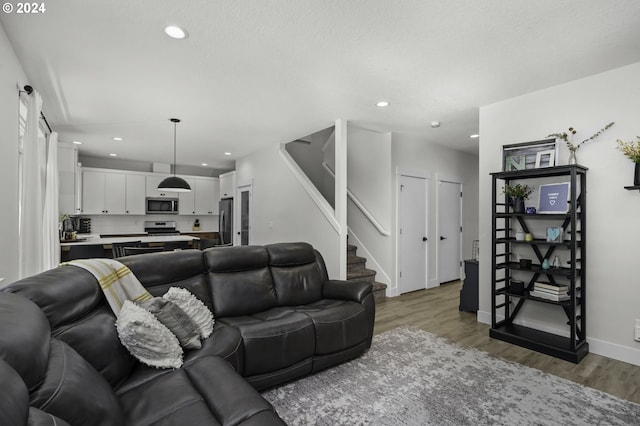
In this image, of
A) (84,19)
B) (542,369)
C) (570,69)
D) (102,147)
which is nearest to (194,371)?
(84,19)

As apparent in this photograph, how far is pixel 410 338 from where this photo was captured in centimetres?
319

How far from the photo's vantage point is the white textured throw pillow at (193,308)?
2.06 meters

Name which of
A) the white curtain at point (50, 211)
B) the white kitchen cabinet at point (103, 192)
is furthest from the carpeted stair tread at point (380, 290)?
the white kitchen cabinet at point (103, 192)

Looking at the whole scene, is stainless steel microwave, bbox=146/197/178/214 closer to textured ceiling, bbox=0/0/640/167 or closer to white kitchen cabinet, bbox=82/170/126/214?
white kitchen cabinet, bbox=82/170/126/214

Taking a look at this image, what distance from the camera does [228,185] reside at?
764cm

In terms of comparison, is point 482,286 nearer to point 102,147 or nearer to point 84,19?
point 84,19

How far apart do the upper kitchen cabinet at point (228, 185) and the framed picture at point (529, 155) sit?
18.7 ft

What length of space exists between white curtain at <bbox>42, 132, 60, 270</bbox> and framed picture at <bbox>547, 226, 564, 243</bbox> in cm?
523

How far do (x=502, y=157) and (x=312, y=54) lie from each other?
94.3 inches

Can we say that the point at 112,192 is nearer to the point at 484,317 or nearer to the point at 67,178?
the point at 67,178

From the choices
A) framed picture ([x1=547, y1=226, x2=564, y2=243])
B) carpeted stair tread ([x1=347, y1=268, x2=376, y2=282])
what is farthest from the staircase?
framed picture ([x1=547, y1=226, x2=564, y2=243])

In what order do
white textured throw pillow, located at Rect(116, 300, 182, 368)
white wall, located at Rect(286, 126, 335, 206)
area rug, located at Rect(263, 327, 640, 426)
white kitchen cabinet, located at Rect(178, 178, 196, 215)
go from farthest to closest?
white kitchen cabinet, located at Rect(178, 178, 196, 215)
white wall, located at Rect(286, 126, 335, 206)
area rug, located at Rect(263, 327, 640, 426)
white textured throw pillow, located at Rect(116, 300, 182, 368)

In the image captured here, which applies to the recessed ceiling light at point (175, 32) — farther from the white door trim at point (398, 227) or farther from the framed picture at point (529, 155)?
the white door trim at point (398, 227)

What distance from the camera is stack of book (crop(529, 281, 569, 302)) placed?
2.92 metres
